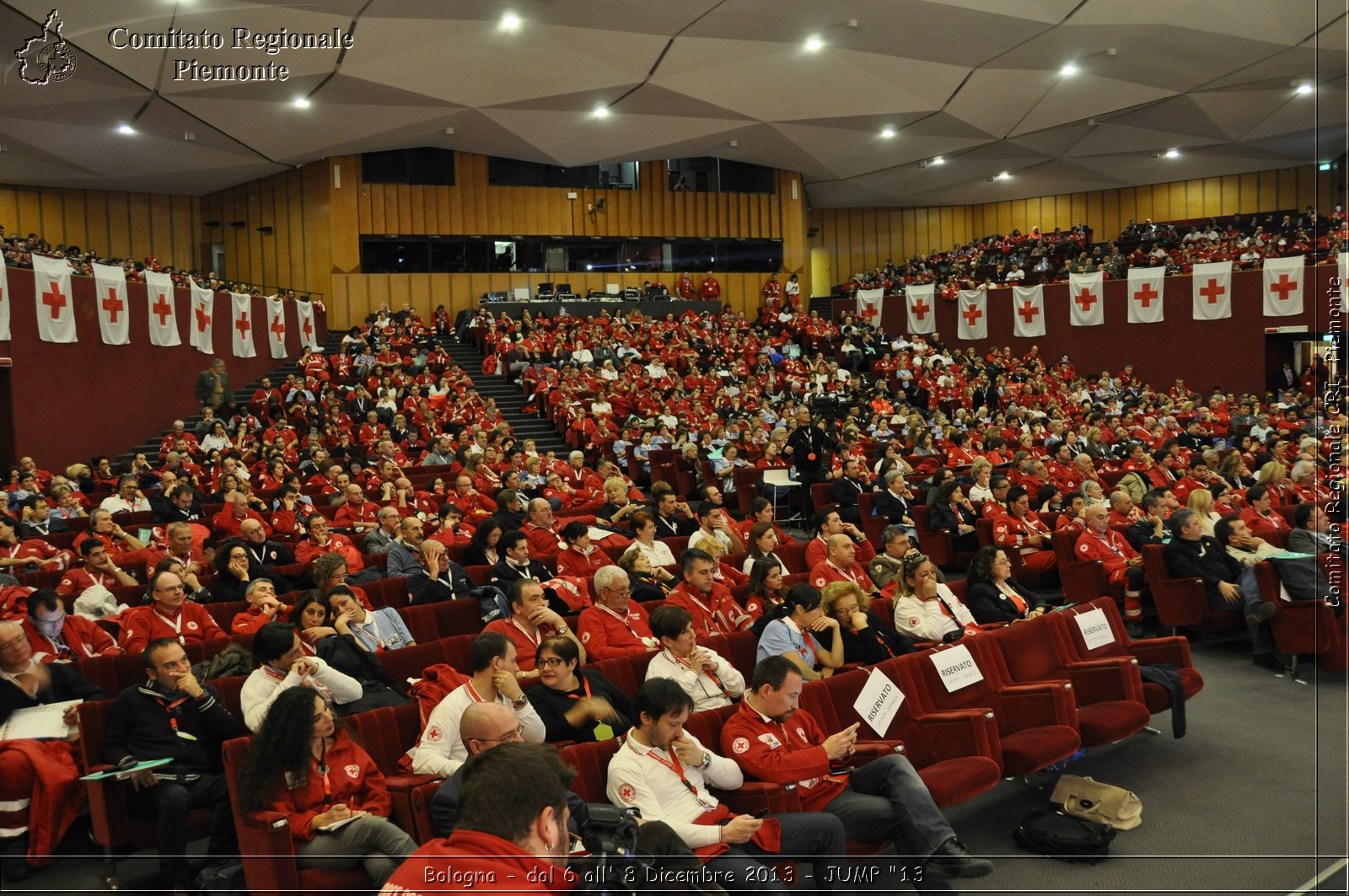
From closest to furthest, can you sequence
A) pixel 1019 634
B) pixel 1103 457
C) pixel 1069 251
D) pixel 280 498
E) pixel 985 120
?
pixel 1019 634, pixel 280 498, pixel 1103 457, pixel 985 120, pixel 1069 251

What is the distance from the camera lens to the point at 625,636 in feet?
16.7

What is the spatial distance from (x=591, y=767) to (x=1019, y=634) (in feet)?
8.22

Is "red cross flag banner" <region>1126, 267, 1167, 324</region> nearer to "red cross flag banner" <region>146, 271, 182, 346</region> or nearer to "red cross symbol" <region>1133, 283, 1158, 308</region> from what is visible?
"red cross symbol" <region>1133, 283, 1158, 308</region>

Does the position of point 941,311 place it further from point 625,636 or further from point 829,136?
point 625,636

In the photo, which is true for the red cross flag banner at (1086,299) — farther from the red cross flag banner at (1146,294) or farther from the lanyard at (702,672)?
the lanyard at (702,672)

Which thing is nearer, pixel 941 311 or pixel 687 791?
pixel 687 791

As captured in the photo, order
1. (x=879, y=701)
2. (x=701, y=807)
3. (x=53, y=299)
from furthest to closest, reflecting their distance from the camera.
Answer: (x=53, y=299)
(x=879, y=701)
(x=701, y=807)

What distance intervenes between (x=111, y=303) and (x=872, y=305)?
16281 millimetres

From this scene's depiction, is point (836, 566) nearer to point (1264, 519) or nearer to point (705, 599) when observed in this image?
point (705, 599)

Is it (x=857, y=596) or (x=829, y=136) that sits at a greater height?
(x=829, y=136)

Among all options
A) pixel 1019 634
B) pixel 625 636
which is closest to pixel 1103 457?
pixel 1019 634

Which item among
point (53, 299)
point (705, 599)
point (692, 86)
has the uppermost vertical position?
point (692, 86)

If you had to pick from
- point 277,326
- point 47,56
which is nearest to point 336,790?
point 47,56

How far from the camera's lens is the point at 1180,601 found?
664 cm
